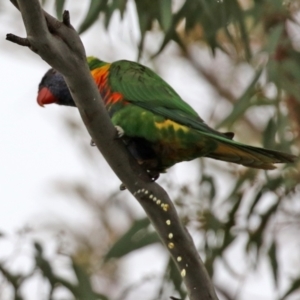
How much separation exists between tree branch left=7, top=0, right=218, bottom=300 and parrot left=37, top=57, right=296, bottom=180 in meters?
0.18

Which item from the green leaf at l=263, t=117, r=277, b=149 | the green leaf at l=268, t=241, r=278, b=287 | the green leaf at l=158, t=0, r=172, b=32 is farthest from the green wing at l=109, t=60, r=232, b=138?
the green leaf at l=268, t=241, r=278, b=287

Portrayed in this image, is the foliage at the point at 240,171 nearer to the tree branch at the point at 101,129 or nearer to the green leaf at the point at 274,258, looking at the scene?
the green leaf at the point at 274,258

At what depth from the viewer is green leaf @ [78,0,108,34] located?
2023 millimetres

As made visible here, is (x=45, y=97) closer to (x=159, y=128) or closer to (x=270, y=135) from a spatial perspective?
(x=159, y=128)

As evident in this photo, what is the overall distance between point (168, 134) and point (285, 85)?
0.64 m

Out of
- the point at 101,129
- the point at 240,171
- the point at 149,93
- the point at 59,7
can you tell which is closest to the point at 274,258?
the point at 240,171

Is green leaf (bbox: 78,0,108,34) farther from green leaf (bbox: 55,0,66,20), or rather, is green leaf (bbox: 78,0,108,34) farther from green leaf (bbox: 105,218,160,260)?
green leaf (bbox: 105,218,160,260)

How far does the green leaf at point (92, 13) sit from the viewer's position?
2023 mm

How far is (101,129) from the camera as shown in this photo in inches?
49.2

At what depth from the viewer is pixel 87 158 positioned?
4.01 metres

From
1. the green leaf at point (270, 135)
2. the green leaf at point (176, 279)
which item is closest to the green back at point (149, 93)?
the green leaf at point (270, 135)

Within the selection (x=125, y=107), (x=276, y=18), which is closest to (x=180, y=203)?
(x=125, y=107)

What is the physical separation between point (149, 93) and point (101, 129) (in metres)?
0.51

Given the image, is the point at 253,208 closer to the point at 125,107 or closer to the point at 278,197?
the point at 278,197
